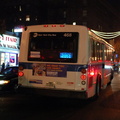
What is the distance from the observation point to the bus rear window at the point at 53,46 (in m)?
7.72

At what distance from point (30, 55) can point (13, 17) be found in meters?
54.1

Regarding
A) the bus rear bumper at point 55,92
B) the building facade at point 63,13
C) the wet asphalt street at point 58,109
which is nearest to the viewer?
the wet asphalt street at point 58,109

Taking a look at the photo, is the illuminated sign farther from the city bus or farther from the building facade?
the building facade

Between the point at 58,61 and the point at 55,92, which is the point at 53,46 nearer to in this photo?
the point at 58,61

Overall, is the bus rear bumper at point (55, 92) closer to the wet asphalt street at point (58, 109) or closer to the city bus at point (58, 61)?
the city bus at point (58, 61)

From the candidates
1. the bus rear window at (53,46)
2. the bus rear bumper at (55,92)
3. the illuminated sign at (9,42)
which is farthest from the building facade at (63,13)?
the bus rear bumper at (55,92)

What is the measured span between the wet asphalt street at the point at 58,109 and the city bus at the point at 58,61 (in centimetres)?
55

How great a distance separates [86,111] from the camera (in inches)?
292

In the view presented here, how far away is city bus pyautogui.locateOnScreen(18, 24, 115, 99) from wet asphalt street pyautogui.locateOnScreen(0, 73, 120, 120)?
1.82 ft

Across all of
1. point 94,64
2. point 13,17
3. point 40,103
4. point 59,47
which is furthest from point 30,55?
point 13,17

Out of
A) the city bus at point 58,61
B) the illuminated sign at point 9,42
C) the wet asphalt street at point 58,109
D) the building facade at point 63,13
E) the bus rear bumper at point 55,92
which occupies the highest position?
the building facade at point 63,13

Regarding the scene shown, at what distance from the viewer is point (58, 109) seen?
762cm

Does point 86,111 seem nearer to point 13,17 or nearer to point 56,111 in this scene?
point 56,111

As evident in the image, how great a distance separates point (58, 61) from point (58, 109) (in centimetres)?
170
